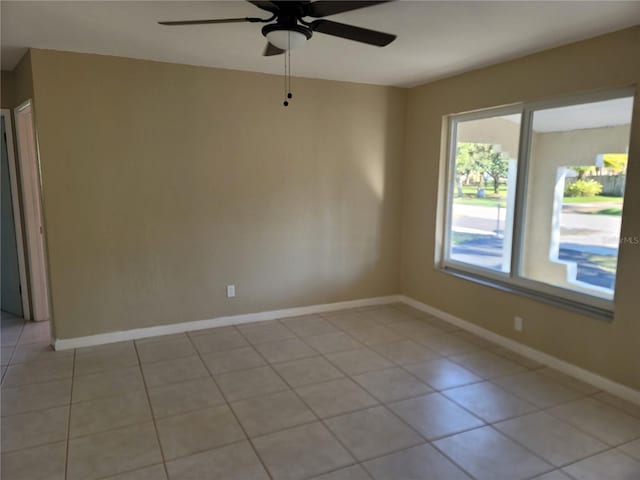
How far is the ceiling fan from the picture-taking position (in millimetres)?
1984

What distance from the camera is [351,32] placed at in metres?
2.25

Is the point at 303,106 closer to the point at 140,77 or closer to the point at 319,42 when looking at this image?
the point at 319,42

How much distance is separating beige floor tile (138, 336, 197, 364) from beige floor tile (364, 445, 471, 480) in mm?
1886

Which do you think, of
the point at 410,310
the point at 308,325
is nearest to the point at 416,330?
the point at 410,310

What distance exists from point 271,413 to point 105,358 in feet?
5.16

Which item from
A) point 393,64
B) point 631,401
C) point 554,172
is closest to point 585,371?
point 631,401

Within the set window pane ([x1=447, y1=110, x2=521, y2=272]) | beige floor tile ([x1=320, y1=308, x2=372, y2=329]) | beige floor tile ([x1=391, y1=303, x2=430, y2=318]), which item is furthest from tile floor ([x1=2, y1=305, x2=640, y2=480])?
window pane ([x1=447, y1=110, x2=521, y2=272])

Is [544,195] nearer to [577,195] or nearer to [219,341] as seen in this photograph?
[577,195]

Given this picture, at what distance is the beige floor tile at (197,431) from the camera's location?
2303 mm

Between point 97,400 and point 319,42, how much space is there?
2813 mm

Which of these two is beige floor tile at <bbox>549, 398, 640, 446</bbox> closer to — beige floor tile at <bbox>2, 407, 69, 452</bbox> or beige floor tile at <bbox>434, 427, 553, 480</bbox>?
beige floor tile at <bbox>434, 427, 553, 480</bbox>

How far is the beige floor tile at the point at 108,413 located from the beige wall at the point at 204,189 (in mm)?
1076

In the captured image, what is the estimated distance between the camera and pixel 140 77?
11.7 feet

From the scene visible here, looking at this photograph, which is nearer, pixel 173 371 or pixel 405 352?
pixel 173 371
